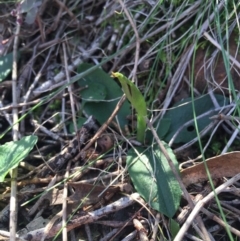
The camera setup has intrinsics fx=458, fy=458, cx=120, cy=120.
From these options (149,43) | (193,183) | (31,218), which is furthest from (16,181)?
(149,43)

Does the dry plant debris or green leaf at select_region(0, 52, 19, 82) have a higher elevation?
green leaf at select_region(0, 52, 19, 82)

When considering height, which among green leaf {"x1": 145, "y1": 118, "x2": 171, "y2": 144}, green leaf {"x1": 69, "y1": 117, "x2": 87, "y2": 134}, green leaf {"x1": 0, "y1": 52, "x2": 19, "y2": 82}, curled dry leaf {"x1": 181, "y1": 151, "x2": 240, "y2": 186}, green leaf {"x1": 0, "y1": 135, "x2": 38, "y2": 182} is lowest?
curled dry leaf {"x1": 181, "y1": 151, "x2": 240, "y2": 186}

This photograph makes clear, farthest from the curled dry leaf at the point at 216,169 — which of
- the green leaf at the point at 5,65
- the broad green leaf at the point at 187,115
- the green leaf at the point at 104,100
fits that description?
the green leaf at the point at 5,65

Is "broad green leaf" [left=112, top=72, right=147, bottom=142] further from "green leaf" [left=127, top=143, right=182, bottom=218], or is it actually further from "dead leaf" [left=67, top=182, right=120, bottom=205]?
"dead leaf" [left=67, top=182, right=120, bottom=205]

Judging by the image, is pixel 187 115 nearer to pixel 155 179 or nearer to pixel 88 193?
pixel 155 179

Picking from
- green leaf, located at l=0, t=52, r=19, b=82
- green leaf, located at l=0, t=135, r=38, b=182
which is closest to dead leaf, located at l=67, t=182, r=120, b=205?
green leaf, located at l=0, t=135, r=38, b=182

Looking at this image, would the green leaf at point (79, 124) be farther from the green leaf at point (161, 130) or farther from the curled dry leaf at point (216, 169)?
the curled dry leaf at point (216, 169)

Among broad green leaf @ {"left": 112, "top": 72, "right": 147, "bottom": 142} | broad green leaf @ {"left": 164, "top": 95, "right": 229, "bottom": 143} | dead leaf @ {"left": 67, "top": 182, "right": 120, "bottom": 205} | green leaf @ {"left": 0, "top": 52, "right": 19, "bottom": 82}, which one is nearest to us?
broad green leaf @ {"left": 112, "top": 72, "right": 147, "bottom": 142}
